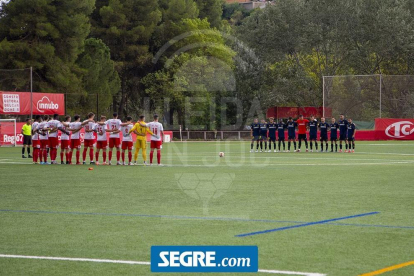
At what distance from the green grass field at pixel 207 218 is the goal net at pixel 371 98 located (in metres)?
32.2

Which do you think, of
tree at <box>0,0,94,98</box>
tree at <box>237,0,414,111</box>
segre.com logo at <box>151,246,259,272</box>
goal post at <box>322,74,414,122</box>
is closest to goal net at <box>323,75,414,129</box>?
goal post at <box>322,74,414,122</box>

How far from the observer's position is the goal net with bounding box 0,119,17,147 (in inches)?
1916

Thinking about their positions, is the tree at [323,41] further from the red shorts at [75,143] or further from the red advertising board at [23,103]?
the red shorts at [75,143]

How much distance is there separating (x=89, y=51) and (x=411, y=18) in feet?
108

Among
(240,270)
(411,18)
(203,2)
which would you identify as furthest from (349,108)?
(240,270)

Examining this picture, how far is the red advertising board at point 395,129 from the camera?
53.4m

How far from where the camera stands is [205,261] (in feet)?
24.9

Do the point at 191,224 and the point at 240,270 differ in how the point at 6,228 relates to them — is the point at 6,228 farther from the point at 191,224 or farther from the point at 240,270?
the point at 240,270

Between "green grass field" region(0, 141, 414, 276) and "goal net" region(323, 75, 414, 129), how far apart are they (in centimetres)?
3216

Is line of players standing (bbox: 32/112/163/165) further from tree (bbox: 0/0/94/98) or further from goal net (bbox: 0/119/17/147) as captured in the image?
tree (bbox: 0/0/94/98)

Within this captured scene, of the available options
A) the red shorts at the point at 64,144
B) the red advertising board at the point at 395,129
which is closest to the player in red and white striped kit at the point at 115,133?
the red shorts at the point at 64,144

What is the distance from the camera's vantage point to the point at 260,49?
7294 centimetres

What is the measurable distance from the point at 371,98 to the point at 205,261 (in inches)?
1873

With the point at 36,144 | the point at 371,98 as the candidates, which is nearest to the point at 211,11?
the point at 371,98
